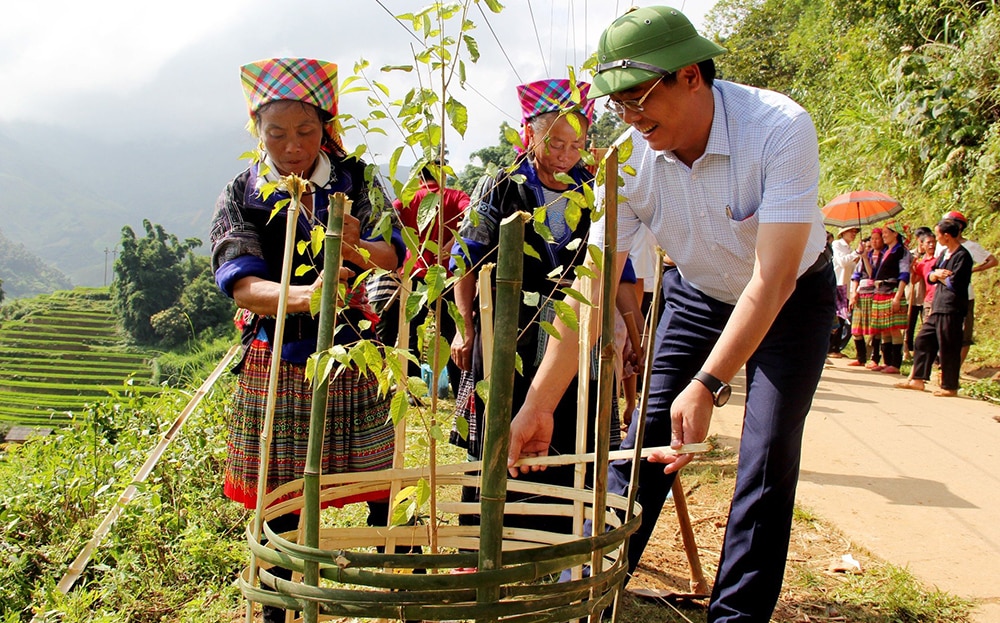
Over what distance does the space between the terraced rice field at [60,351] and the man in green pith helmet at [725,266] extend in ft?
88.1

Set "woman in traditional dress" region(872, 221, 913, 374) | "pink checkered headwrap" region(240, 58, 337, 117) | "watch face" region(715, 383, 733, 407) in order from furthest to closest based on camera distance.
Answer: "woman in traditional dress" region(872, 221, 913, 374) < "pink checkered headwrap" region(240, 58, 337, 117) < "watch face" region(715, 383, 733, 407)

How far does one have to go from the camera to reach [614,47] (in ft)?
6.24

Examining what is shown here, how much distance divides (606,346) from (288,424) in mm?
1383

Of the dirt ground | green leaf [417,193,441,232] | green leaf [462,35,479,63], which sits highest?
green leaf [462,35,479,63]

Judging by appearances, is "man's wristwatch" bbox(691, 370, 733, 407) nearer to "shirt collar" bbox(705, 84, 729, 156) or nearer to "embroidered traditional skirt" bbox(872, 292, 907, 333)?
"shirt collar" bbox(705, 84, 729, 156)

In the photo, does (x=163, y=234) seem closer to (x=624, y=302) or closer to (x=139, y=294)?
(x=139, y=294)

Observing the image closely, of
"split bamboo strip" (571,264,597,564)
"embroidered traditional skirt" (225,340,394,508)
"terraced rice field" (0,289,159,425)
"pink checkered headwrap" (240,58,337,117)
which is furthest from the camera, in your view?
"terraced rice field" (0,289,159,425)

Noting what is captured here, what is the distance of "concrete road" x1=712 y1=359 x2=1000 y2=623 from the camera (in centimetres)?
323

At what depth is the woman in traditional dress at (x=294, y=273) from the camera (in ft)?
7.32

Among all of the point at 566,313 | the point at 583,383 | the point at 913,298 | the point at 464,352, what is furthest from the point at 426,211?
the point at 913,298

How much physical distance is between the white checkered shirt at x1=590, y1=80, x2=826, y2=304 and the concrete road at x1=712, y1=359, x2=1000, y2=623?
5.32 ft

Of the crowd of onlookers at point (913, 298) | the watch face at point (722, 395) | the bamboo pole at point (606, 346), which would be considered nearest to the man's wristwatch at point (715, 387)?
the watch face at point (722, 395)

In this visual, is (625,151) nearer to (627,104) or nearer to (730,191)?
(627,104)

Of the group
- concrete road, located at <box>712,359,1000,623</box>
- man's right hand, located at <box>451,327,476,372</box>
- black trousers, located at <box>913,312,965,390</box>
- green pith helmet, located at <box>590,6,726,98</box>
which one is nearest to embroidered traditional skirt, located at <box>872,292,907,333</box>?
black trousers, located at <box>913,312,965,390</box>
